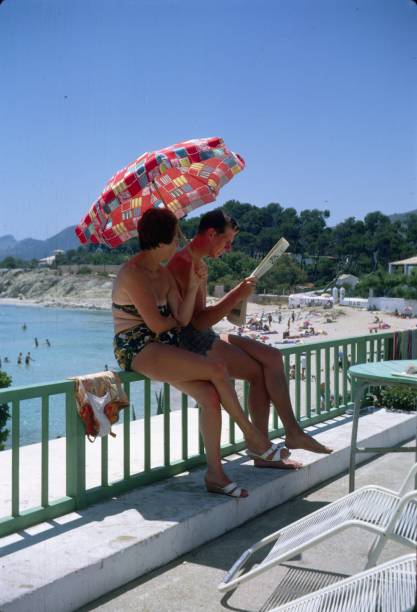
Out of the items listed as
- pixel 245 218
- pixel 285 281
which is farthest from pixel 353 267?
pixel 245 218

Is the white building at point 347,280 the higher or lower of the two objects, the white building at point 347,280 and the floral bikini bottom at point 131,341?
the higher

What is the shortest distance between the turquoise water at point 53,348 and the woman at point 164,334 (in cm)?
2643

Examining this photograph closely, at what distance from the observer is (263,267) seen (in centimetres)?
389

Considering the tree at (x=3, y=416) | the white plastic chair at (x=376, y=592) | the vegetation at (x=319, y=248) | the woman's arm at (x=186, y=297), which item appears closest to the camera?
the white plastic chair at (x=376, y=592)

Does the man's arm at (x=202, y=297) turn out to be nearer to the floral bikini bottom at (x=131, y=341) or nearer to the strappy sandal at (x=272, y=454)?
the floral bikini bottom at (x=131, y=341)

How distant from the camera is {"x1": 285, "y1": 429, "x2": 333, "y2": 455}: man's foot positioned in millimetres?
3898

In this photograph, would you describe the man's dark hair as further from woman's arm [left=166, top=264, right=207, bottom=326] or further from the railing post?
the railing post

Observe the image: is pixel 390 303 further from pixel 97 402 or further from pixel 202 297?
pixel 97 402

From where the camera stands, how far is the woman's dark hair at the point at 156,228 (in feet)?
11.4

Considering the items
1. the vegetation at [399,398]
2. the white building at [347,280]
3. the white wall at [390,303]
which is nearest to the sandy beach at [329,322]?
Answer: the white wall at [390,303]

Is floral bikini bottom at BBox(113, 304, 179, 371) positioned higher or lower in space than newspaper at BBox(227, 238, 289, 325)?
lower

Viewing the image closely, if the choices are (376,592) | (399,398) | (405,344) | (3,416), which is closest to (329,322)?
(3,416)

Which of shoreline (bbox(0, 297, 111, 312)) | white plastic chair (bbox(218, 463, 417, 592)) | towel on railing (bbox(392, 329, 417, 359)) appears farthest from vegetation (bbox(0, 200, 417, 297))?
white plastic chair (bbox(218, 463, 417, 592))

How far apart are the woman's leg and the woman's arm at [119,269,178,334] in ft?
0.37
